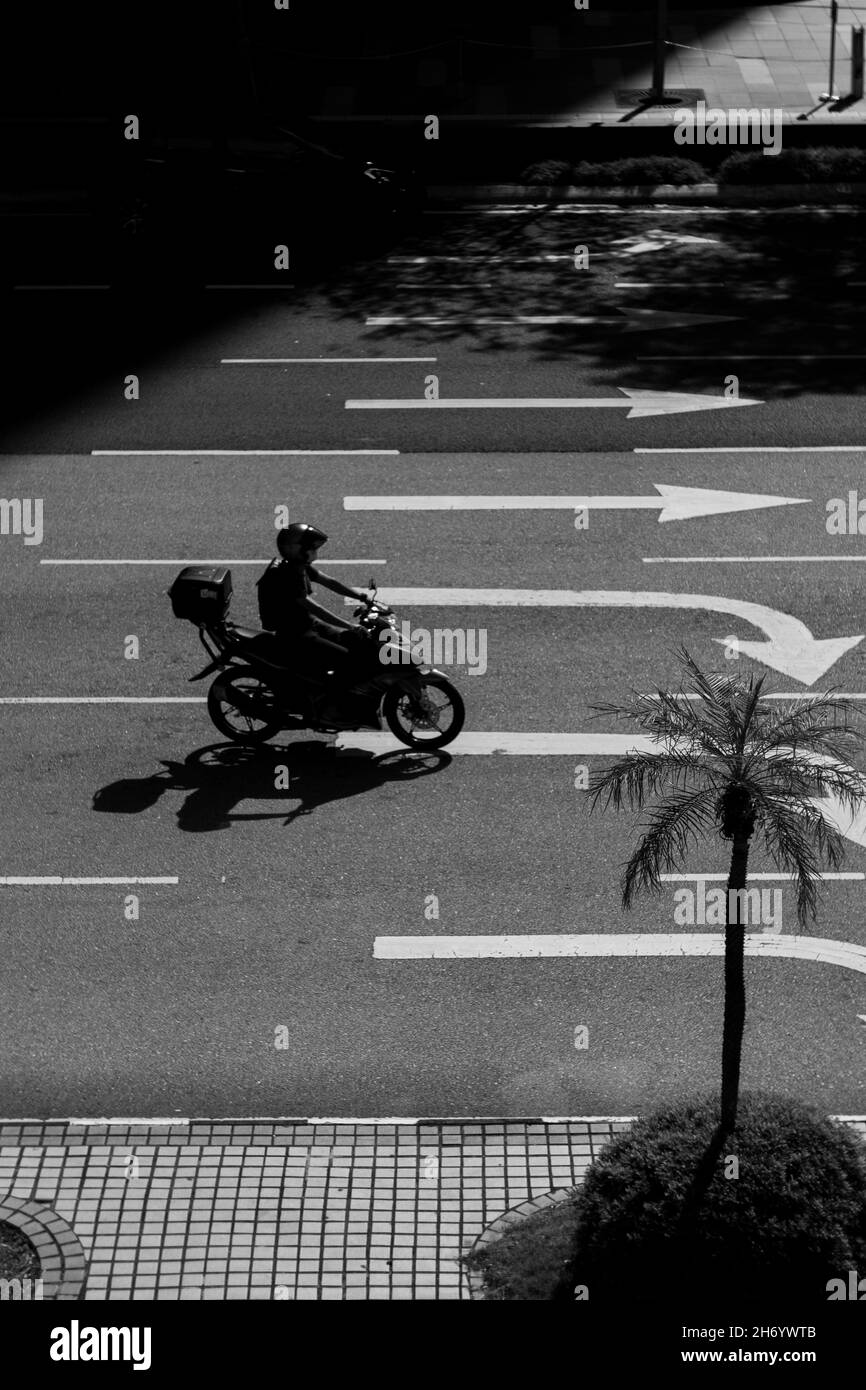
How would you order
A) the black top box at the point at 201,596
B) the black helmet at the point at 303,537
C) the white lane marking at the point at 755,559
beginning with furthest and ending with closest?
the white lane marking at the point at 755,559
the black top box at the point at 201,596
the black helmet at the point at 303,537

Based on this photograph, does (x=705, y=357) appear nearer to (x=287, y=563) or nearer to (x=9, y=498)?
(x=9, y=498)

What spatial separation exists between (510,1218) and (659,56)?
26.9m

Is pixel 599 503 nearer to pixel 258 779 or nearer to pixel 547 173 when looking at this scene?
pixel 258 779

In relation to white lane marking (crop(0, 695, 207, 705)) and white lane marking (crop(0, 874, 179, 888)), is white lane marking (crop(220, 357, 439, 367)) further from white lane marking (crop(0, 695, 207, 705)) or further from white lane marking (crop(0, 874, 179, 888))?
white lane marking (crop(0, 874, 179, 888))

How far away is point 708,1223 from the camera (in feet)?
24.7

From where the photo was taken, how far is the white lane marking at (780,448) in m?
19.2

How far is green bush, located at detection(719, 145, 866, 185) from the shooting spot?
27.8 m

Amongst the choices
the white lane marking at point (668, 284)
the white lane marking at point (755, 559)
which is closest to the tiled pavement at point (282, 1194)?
the white lane marking at point (755, 559)

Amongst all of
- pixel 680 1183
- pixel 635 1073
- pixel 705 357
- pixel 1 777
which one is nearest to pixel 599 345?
pixel 705 357

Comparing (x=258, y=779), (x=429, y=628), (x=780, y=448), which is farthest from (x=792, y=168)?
(x=258, y=779)

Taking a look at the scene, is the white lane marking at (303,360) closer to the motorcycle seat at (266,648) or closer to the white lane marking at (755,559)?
the white lane marking at (755,559)

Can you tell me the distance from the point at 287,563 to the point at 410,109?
2165cm

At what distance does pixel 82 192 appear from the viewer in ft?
94.6

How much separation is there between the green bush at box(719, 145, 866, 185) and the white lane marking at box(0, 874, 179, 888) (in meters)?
19.9
